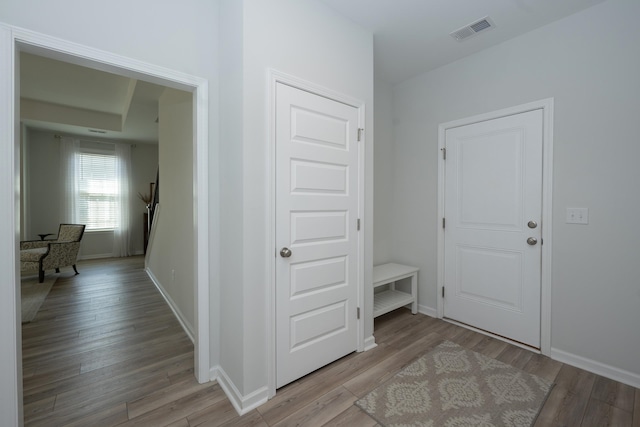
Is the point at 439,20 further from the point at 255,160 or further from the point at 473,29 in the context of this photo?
the point at 255,160

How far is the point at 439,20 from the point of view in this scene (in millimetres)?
2252

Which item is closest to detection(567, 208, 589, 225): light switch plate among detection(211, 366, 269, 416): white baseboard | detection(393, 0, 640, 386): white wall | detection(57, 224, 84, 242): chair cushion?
detection(393, 0, 640, 386): white wall

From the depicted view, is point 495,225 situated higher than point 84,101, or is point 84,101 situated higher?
point 84,101

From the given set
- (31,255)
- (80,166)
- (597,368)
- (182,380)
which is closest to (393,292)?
(597,368)

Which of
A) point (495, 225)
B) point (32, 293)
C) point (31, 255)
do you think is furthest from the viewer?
point (31, 255)

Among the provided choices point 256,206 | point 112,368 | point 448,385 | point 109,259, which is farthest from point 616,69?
point 109,259

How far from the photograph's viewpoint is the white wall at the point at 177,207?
8.90 ft

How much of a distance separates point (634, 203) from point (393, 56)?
2.30 metres

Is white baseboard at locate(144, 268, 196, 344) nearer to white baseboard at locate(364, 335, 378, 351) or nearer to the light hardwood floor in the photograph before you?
the light hardwood floor

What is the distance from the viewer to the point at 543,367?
213 centimetres

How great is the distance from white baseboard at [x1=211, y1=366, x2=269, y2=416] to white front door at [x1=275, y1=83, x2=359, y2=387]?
14cm

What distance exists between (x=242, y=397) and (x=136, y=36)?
2268mm

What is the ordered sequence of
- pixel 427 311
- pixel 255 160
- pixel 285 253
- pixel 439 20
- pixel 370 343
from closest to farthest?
1. pixel 255 160
2. pixel 285 253
3. pixel 439 20
4. pixel 370 343
5. pixel 427 311

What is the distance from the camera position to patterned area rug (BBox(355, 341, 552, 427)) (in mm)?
1616
